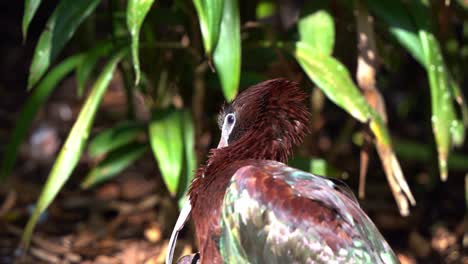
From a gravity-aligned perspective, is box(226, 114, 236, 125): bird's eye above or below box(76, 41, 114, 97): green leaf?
above

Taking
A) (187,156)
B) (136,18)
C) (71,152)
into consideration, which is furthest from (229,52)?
(71,152)

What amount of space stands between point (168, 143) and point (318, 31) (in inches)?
30.7

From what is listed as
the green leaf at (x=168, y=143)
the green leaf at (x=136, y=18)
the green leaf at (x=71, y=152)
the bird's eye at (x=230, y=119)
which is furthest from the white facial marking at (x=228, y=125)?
the green leaf at (x=71, y=152)

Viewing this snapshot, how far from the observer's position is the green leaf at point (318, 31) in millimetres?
4117

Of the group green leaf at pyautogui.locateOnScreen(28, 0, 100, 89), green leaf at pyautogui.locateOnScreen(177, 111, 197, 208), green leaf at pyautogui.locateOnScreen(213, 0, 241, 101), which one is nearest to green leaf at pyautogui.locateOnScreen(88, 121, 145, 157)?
green leaf at pyautogui.locateOnScreen(177, 111, 197, 208)

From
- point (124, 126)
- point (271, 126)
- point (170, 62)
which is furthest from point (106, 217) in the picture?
point (271, 126)

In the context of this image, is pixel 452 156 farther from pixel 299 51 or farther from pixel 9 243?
pixel 9 243

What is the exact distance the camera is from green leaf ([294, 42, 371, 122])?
3.92 metres

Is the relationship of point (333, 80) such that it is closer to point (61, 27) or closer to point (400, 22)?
point (400, 22)

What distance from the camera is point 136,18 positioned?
143 inches

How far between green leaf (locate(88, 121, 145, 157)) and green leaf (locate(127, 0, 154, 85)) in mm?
912

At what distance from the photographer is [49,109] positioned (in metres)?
6.42

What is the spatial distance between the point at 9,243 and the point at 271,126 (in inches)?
87.2

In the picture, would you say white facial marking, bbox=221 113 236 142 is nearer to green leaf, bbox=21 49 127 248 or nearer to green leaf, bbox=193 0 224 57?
green leaf, bbox=193 0 224 57
